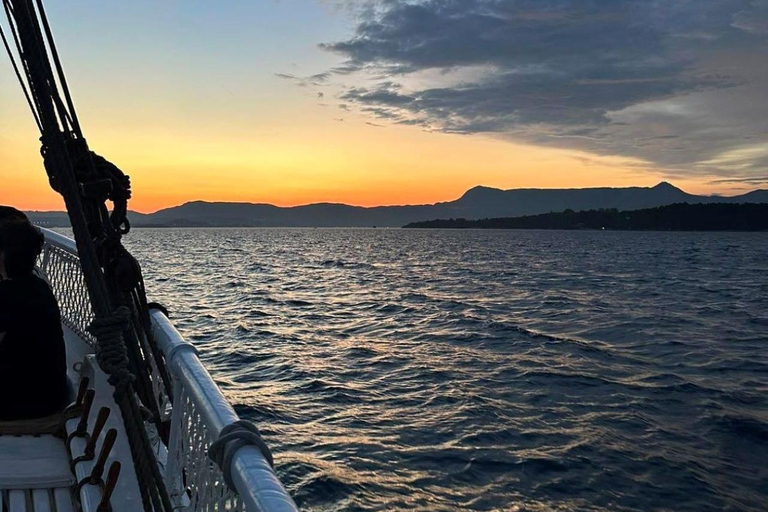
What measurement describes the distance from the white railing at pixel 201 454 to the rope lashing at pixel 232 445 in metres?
0.02

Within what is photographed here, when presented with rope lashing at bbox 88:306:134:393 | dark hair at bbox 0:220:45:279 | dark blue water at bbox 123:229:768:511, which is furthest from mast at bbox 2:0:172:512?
dark blue water at bbox 123:229:768:511

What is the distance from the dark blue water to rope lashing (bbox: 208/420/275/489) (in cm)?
521

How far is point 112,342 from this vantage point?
2.99 m

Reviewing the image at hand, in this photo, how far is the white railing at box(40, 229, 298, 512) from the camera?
68.6 inches

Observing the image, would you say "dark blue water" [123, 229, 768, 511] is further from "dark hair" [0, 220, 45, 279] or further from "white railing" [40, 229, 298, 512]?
"dark hair" [0, 220, 45, 279]

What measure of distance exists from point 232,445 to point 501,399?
9720mm

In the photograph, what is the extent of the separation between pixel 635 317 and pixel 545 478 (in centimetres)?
1662

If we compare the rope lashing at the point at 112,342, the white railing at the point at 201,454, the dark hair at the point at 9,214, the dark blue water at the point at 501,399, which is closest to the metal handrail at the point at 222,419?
the white railing at the point at 201,454

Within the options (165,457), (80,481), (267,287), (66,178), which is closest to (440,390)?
(165,457)

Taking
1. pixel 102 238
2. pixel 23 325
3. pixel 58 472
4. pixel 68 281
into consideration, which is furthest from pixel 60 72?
pixel 68 281

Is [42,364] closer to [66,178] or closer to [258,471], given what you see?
[66,178]

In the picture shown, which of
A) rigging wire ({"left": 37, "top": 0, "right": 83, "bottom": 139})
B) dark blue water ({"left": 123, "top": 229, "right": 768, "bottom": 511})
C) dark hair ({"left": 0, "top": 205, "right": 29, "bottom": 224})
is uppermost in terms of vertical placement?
rigging wire ({"left": 37, "top": 0, "right": 83, "bottom": 139})

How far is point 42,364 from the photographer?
3807 mm

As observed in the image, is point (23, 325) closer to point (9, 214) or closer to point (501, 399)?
point (9, 214)
